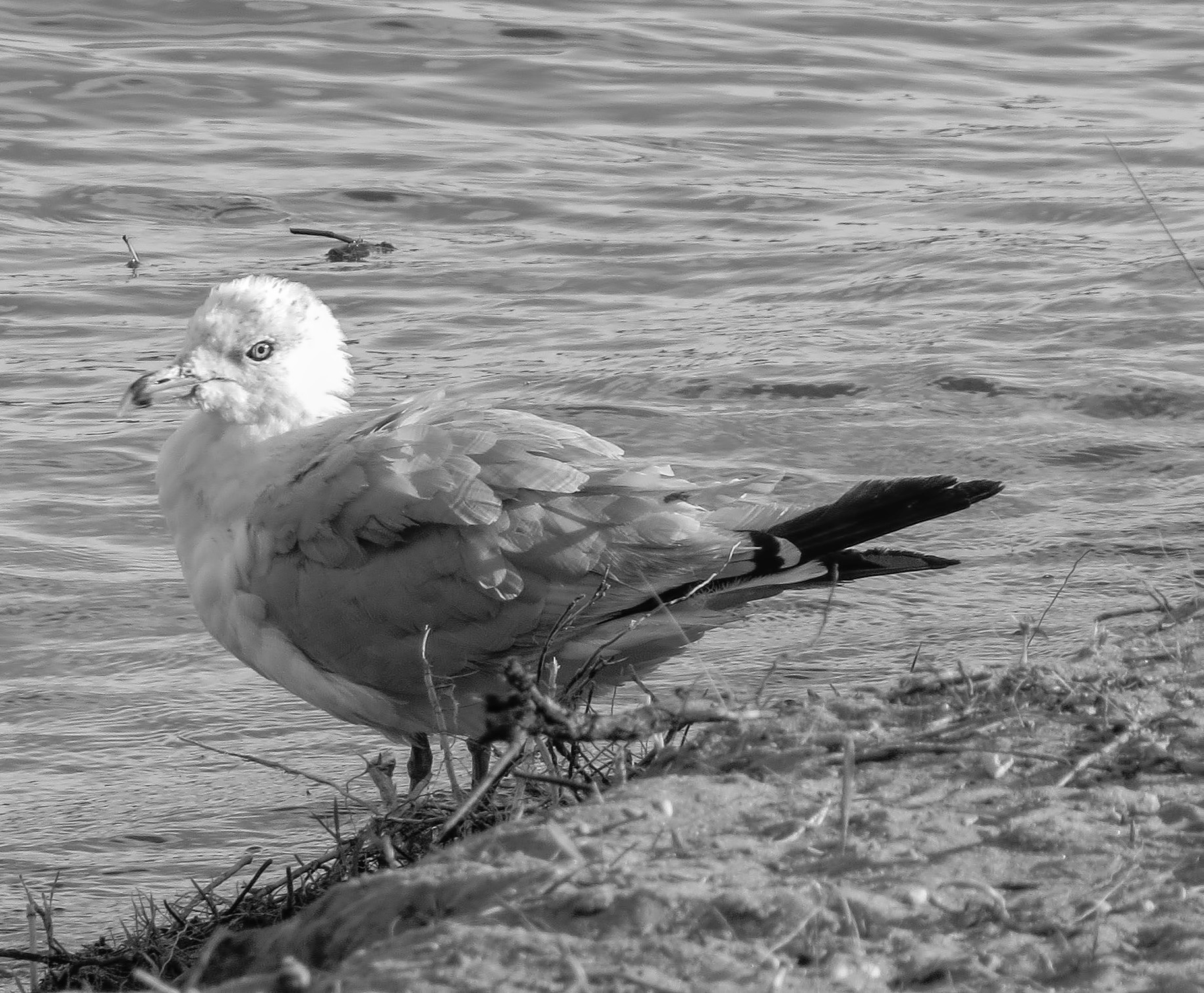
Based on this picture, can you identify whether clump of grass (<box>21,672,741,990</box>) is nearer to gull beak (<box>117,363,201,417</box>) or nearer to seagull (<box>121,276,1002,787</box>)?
seagull (<box>121,276,1002,787</box>)

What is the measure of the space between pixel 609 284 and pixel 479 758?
5259 millimetres

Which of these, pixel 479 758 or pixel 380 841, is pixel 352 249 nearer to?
pixel 479 758

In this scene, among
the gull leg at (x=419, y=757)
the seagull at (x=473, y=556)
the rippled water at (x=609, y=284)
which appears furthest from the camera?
the rippled water at (x=609, y=284)

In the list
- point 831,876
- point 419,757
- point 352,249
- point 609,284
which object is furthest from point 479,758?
point 352,249

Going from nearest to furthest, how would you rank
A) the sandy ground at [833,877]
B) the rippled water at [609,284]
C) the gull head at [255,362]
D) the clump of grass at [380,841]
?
the sandy ground at [833,877], the clump of grass at [380,841], the gull head at [255,362], the rippled water at [609,284]

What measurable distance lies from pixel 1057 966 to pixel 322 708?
309 cm

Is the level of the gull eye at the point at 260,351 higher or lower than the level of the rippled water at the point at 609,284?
higher

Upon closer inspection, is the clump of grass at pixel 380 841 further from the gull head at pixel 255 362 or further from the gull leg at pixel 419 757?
the gull head at pixel 255 362

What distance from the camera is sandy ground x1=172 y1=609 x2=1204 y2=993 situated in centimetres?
258

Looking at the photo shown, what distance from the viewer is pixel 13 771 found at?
573 centimetres

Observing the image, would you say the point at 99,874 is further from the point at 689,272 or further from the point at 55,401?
the point at 689,272

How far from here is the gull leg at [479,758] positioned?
4.91m

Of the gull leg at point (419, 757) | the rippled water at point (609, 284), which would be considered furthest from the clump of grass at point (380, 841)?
the gull leg at point (419, 757)

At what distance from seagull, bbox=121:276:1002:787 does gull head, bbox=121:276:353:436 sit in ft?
0.66
